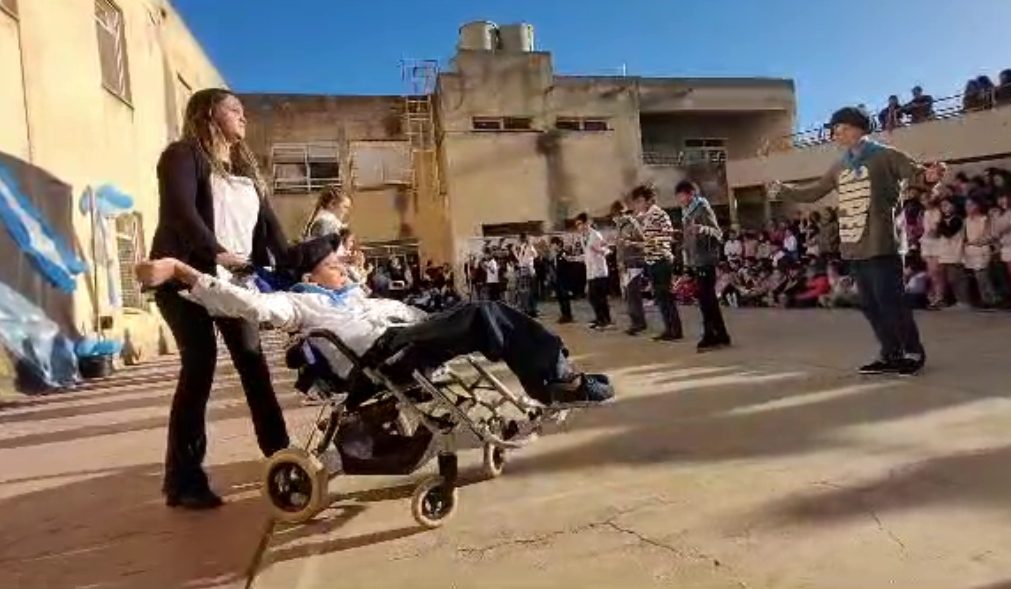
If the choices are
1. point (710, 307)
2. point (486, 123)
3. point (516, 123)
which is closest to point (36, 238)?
point (710, 307)

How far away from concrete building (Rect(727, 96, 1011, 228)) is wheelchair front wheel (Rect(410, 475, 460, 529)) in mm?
10913

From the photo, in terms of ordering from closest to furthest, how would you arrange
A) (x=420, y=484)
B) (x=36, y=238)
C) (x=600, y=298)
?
(x=420, y=484)
(x=36, y=238)
(x=600, y=298)

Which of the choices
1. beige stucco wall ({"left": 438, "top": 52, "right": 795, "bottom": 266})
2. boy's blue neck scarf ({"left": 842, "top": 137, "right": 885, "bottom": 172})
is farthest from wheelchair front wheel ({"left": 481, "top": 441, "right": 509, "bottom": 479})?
beige stucco wall ({"left": 438, "top": 52, "right": 795, "bottom": 266})

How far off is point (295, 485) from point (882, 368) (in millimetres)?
3850

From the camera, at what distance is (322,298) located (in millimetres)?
3176

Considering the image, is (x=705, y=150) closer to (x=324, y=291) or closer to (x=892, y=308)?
(x=892, y=308)

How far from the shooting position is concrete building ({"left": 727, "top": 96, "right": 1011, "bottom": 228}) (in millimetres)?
15961

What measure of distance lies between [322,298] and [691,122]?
27139 mm

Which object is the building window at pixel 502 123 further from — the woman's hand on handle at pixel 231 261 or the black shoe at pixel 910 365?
the woman's hand on handle at pixel 231 261

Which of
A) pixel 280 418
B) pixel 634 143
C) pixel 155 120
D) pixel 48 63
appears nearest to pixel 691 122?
pixel 634 143

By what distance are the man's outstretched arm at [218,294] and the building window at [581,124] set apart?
2290cm

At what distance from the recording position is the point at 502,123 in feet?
80.9

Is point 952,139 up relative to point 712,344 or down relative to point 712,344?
up

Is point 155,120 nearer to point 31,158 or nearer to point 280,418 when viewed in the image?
point 31,158
